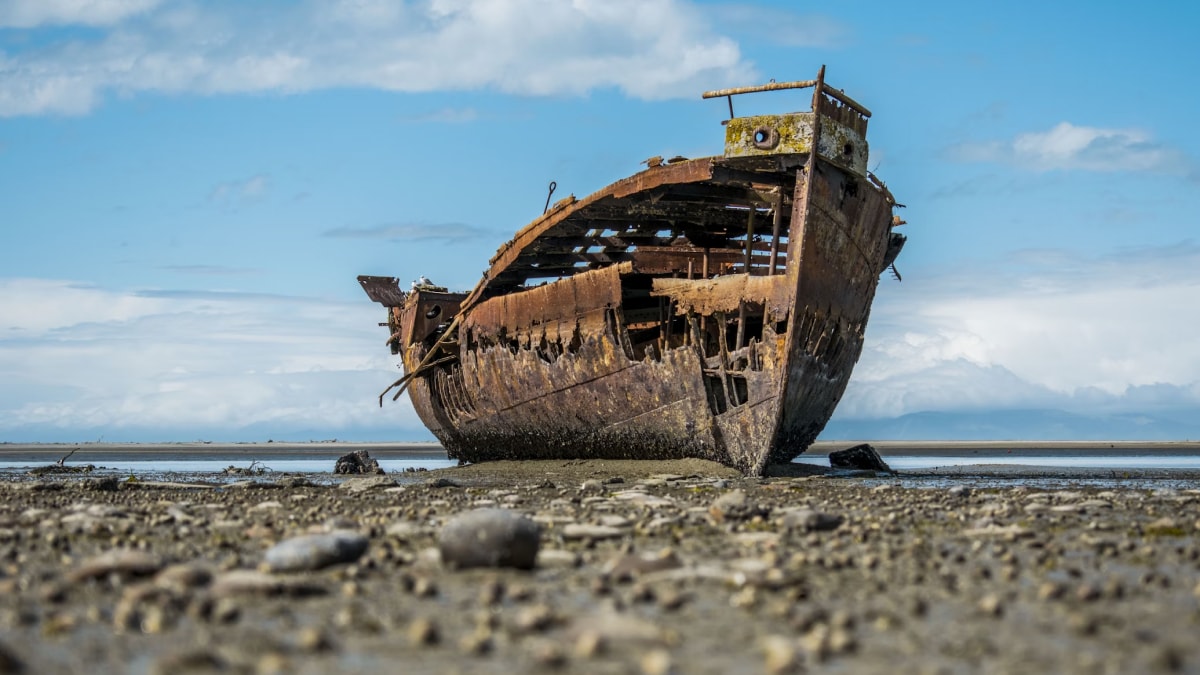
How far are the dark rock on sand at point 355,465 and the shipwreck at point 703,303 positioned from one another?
3.25m

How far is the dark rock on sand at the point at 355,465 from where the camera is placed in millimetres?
22203

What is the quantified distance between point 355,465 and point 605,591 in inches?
717

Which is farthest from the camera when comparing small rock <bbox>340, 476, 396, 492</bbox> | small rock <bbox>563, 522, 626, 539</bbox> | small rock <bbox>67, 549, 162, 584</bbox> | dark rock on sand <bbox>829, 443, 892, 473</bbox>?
dark rock on sand <bbox>829, 443, 892, 473</bbox>

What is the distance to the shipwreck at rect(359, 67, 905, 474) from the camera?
1452 cm

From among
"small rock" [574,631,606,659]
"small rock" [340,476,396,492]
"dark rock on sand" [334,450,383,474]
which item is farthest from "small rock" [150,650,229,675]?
"dark rock on sand" [334,450,383,474]

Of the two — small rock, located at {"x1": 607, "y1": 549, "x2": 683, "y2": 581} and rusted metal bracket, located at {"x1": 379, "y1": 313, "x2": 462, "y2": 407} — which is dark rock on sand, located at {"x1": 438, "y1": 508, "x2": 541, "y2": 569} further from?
rusted metal bracket, located at {"x1": 379, "y1": 313, "x2": 462, "y2": 407}

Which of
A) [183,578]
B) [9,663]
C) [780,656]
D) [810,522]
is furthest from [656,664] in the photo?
[810,522]

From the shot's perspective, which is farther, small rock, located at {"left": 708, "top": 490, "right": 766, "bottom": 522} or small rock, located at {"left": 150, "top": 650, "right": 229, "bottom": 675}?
small rock, located at {"left": 708, "top": 490, "right": 766, "bottom": 522}

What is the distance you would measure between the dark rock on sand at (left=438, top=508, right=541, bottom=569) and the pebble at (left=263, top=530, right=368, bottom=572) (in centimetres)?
46

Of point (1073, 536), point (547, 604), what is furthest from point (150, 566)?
point (1073, 536)

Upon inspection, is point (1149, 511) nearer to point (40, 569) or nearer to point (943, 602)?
point (943, 602)

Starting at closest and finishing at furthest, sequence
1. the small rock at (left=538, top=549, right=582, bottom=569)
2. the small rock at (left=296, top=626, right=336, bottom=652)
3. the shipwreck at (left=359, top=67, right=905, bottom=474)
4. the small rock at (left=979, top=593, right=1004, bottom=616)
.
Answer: the small rock at (left=296, top=626, right=336, bottom=652), the small rock at (left=979, top=593, right=1004, bottom=616), the small rock at (left=538, top=549, right=582, bottom=569), the shipwreck at (left=359, top=67, right=905, bottom=474)

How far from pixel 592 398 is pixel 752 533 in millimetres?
9931

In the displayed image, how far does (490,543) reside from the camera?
5.54 m
